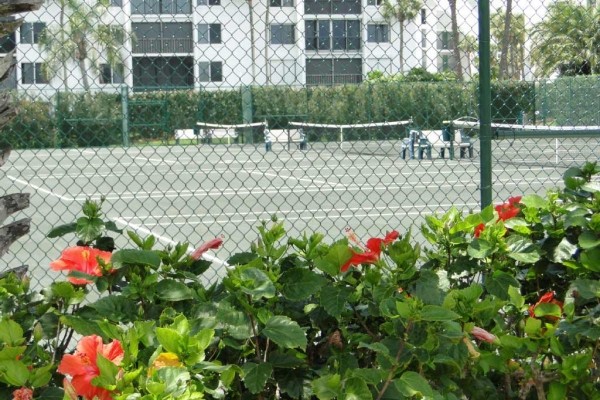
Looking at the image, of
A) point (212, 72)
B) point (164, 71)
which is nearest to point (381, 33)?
point (164, 71)

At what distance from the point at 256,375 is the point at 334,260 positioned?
1.39 feet

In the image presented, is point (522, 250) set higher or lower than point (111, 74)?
lower

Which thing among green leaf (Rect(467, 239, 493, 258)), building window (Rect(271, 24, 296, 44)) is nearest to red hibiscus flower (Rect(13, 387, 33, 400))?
green leaf (Rect(467, 239, 493, 258))

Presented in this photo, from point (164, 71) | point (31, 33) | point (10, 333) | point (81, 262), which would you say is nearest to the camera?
point (10, 333)

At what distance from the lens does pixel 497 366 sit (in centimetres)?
241

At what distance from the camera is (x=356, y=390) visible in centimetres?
203

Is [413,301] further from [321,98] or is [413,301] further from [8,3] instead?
[321,98]

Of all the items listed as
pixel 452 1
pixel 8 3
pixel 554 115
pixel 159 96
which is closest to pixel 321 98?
pixel 159 96

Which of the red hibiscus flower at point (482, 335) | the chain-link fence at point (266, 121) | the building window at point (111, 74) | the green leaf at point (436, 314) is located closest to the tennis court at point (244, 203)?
the chain-link fence at point (266, 121)

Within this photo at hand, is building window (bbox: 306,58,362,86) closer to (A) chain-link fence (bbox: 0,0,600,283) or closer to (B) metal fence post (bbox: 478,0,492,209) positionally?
(A) chain-link fence (bbox: 0,0,600,283)

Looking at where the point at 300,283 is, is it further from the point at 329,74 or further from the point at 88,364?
the point at 329,74

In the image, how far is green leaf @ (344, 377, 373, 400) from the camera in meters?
2.01

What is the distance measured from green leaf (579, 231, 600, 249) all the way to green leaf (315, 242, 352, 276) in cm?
68

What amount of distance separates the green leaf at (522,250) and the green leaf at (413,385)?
2.38ft
